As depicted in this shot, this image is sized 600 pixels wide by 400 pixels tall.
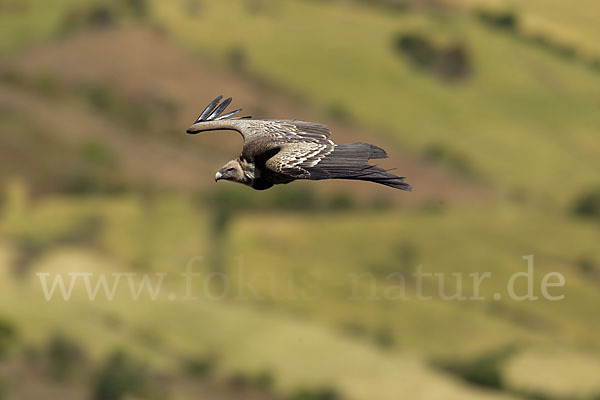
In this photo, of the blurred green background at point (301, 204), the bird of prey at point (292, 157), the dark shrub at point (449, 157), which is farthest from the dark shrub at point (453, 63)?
the bird of prey at point (292, 157)

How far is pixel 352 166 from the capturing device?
66.9 feet

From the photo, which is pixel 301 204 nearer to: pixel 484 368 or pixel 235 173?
pixel 484 368

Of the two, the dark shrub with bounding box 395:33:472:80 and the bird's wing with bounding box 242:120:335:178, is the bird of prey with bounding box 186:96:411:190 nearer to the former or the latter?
the bird's wing with bounding box 242:120:335:178

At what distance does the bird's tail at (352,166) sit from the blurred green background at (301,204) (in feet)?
137

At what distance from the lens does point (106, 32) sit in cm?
10838

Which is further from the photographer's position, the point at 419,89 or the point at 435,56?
the point at 435,56

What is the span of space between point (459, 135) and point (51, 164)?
36998 mm

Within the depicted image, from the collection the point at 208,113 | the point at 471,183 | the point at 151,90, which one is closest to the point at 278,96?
the point at 151,90

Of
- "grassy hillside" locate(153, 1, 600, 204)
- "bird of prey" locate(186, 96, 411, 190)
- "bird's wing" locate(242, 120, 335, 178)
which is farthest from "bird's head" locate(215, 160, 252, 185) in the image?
"grassy hillside" locate(153, 1, 600, 204)

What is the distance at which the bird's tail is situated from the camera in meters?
19.8

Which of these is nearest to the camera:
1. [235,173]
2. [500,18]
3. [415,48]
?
[235,173]

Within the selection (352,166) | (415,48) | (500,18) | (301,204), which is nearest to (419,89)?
(415,48)

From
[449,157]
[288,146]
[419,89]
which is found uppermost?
[419,89]

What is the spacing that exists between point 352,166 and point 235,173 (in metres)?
2.73
